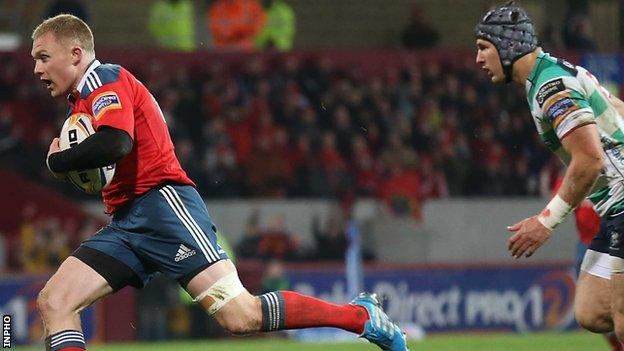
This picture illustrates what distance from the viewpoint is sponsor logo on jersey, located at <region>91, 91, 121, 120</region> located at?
271 inches

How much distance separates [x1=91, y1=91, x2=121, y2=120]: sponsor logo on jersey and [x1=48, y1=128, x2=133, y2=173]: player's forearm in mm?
118

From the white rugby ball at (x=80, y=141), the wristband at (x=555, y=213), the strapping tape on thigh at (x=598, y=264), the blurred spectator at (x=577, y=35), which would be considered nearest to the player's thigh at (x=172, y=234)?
the white rugby ball at (x=80, y=141)

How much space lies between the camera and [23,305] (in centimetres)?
1574

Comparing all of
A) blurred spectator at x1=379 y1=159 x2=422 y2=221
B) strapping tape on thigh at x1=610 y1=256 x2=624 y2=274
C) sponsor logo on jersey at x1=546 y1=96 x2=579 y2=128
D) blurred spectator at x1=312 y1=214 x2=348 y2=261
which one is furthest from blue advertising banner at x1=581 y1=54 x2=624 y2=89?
sponsor logo on jersey at x1=546 y1=96 x2=579 y2=128

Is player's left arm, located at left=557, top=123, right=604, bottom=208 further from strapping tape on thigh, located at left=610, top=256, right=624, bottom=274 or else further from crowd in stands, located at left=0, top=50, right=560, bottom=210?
crowd in stands, located at left=0, top=50, right=560, bottom=210

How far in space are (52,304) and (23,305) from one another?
917cm

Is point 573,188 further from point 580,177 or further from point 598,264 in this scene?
point 598,264

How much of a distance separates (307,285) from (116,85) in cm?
1073

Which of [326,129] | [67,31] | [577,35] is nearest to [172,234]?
[67,31]

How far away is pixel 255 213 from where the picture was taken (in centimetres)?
1830

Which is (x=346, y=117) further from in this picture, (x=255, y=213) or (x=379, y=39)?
(x=379, y=39)

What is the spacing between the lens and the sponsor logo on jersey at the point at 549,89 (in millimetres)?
6789

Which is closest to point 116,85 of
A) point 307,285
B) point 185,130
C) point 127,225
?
point 127,225

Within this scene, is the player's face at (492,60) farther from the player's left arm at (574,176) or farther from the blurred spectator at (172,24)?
the blurred spectator at (172,24)
